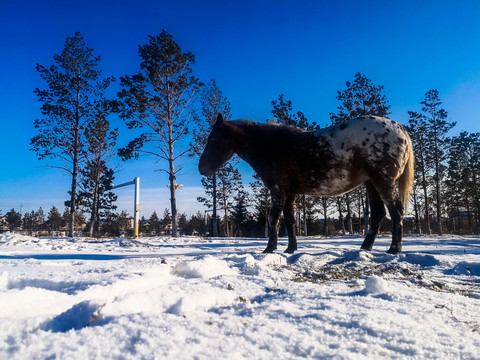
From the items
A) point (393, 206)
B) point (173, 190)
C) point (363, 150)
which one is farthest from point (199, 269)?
point (173, 190)

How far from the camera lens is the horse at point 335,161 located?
14.0ft

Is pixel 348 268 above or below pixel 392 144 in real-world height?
below

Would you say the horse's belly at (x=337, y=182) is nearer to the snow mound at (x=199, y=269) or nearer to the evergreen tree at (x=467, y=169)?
the snow mound at (x=199, y=269)

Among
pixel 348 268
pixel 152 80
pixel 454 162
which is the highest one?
pixel 152 80

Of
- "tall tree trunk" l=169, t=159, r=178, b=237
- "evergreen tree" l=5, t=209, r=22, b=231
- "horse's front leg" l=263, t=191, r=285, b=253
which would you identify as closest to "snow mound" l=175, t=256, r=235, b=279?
"horse's front leg" l=263, t=191, r=285, b=253

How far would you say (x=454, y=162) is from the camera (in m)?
31.0

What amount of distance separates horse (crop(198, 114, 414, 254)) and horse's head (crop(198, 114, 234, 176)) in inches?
4.4

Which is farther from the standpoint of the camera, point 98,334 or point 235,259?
point 235,259

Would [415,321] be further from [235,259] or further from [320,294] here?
[235,259]

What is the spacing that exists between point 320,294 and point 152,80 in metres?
17.8

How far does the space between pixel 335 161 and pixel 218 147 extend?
6.70 feet

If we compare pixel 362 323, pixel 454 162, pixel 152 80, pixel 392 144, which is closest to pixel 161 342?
pixel 362 323

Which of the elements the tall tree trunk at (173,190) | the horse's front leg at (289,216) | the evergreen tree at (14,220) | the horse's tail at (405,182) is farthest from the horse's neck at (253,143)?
the evergreen tree at (14,220)

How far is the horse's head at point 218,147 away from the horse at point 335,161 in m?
0.11
